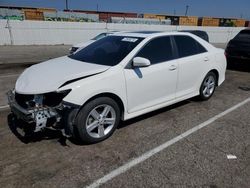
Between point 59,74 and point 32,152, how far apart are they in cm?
118

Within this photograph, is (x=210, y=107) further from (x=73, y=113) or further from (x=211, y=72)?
(x=73, y=113)

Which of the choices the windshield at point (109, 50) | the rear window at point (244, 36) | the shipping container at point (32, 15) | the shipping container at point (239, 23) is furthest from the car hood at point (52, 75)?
the shipping container at point (239, 23)

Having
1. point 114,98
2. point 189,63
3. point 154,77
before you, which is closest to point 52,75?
point 114,98

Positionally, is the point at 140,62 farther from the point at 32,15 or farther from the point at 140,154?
the point at 32,15

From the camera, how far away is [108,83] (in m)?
3.60

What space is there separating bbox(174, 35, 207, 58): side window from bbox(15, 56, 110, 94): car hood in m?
1.79

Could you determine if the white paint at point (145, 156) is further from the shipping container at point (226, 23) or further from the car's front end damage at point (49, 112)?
the shipping container at point (226, 23)

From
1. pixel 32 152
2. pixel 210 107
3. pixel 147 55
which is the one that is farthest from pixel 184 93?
pixel 32 152

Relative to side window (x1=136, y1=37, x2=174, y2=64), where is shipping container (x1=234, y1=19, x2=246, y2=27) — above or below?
above

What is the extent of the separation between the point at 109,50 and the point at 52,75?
1224 mm

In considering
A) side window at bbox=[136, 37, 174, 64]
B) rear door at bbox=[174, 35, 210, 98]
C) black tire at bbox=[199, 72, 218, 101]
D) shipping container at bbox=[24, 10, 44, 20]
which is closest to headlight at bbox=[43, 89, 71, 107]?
side window at bbox=[136, 37, 174, 64]

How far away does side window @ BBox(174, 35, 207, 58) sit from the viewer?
15.9 ft

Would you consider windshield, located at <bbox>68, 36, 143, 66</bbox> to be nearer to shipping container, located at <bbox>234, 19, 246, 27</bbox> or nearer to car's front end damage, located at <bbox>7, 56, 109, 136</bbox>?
car's front end damage, located at <bbox>7, 56, 109, 136</bbox>

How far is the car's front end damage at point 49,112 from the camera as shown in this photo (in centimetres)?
326
